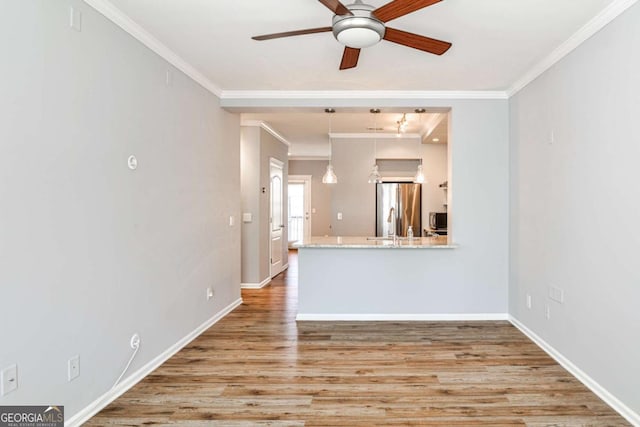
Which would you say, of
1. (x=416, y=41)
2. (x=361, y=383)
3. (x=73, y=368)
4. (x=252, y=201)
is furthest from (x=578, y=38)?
(x=252, y=201)

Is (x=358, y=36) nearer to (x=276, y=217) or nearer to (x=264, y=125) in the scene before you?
(x=264, y=125)

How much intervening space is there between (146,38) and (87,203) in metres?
1.44

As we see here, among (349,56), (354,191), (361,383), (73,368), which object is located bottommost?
(361,383)

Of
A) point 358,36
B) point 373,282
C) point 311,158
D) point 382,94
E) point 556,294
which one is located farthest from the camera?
point 311,158

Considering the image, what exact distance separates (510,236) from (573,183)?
4.26 ft

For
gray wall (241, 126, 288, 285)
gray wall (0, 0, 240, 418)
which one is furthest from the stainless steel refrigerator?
gray wall (0, 0, 240, 418)

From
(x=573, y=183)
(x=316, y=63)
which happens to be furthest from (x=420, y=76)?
(x=573, y=183)

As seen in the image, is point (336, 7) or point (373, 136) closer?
point (336, 7)

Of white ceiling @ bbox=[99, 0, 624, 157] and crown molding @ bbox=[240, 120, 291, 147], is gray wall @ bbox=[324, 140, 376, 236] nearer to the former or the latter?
crown molding @ bbox=[240, 120, 291, 147]

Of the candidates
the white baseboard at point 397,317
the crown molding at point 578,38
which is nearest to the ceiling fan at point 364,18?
the crown molding at point 578,38

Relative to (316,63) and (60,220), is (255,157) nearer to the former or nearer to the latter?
(316,63)

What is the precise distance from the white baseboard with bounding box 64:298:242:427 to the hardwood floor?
53 mm

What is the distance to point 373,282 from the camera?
4.09 m

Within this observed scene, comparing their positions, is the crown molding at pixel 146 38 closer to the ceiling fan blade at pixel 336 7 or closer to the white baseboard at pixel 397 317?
the ceiling fan blade at pixel 336 7
